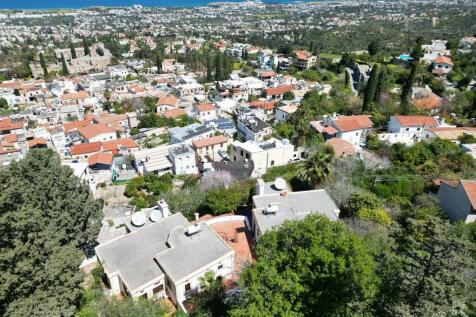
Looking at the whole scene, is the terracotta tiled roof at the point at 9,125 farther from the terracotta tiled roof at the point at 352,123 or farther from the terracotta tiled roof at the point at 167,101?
the terracotta tiled roof at the point at 352,123

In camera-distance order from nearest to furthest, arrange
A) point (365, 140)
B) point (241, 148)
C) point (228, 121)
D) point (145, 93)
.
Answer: point (241, 148)
point (365, 140)
point (228, 121)
point (145, 93)

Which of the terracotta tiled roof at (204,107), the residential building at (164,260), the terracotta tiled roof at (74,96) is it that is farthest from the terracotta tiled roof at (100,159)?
the terracotta tiled roof at (74,96)

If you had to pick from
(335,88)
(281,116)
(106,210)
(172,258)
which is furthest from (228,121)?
(172,258)

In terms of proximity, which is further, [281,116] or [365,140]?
[281,116]

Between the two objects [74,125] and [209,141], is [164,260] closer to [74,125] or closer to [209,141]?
[209,141]

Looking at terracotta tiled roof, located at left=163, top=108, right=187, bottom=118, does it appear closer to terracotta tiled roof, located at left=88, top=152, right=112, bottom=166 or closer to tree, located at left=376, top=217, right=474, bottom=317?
terracotta tiled roof, located at left=88, top=152, right=112, bottom=166

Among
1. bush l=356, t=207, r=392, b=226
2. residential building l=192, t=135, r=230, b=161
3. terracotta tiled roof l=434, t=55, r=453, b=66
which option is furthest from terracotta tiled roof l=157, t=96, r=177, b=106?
terracotta tiled roof l=434, t=55, r=453, b=66

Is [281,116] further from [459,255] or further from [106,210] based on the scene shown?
[459,255]
